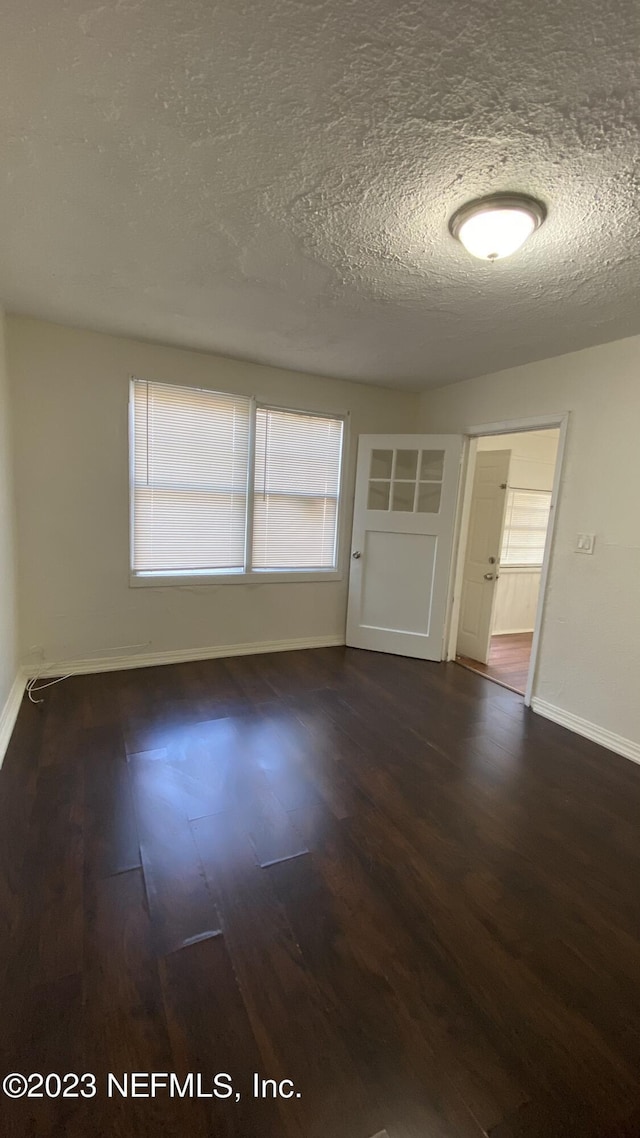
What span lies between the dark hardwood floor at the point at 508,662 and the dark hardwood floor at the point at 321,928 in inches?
42.8

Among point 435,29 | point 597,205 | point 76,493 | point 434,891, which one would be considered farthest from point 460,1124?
point 76,493

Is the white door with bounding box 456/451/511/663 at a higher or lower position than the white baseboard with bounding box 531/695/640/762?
higher

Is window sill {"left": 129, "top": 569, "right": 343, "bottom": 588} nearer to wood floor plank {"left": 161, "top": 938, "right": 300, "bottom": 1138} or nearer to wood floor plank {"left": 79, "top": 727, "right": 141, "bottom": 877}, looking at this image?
wood floor plank {"left": 79, "top": 727, "right": 141, "bottom": 877}

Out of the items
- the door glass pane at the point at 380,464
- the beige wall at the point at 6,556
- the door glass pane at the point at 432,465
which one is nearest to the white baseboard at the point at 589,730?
the door glass pane at the point at 432,465

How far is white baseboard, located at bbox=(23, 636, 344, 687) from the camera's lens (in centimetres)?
333

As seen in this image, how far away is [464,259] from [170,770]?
274 centimetres

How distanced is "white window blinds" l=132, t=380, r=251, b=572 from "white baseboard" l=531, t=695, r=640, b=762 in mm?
2621

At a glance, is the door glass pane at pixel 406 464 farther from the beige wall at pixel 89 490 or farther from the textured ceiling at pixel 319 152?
the textured ceiling at pixel 319 152

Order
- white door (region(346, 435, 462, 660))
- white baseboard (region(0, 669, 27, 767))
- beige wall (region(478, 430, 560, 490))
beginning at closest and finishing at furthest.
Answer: white baseboard (region(0, 669, 27, 767)), white door (region(346, 435, 462, 660)), beige wall (region(478, 430, 560, 490))

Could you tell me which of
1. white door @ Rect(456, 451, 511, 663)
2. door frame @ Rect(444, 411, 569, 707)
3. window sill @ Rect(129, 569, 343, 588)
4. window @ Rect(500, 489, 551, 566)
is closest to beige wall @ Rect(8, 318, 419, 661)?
window sill @ Rect(129, 569, 343, 588)

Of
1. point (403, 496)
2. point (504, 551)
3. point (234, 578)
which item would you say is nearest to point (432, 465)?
point (403, 496)

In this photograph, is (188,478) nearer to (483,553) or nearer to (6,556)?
(6,556)

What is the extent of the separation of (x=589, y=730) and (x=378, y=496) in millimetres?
2451

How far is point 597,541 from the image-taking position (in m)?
2.86
